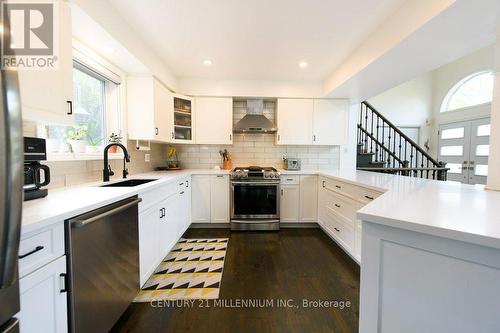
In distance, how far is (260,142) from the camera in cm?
383

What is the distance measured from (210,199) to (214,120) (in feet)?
4.34

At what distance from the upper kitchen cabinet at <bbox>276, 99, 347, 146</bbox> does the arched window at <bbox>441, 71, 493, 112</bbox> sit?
3725 millimetres

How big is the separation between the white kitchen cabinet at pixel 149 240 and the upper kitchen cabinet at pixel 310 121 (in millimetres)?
2303

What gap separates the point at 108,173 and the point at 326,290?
2.26 metres

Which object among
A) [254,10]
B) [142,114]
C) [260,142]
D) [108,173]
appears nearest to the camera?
[254,10]

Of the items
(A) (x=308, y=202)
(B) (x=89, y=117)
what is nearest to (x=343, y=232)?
(A) (x=308, y=202)

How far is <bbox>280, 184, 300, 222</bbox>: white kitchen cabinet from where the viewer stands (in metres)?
3.33

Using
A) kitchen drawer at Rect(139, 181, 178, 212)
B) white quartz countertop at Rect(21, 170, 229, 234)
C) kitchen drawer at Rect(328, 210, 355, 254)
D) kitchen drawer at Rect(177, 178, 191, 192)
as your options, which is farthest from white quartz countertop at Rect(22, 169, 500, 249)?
kitchen drawer at Rect(177, 178, 191, 192)

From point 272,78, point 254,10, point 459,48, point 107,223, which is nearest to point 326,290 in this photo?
point 107,223

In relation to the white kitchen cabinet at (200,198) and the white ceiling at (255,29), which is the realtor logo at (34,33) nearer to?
the white ceiling at (255,29)

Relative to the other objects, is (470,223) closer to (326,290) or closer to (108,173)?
(326,290)

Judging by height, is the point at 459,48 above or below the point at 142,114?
above

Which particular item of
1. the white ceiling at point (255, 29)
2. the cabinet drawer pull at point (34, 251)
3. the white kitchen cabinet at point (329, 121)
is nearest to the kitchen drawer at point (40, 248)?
the cabinet drawer pull at point (34, 251)

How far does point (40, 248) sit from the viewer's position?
0.86 metres
